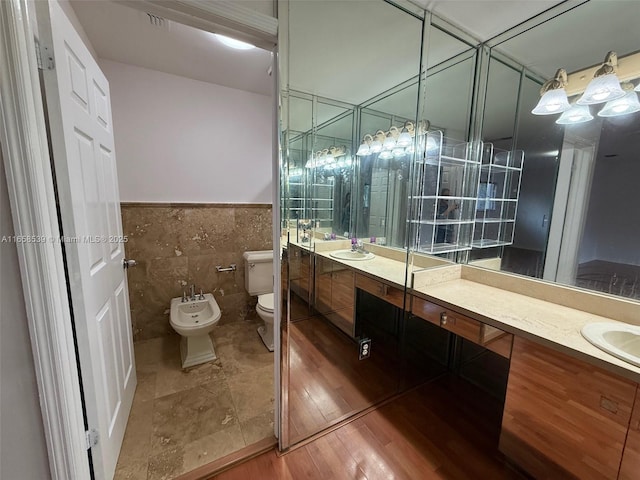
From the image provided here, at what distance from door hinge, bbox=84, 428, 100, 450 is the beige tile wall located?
1476mm

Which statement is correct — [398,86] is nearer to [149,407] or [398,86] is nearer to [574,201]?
[574,201]

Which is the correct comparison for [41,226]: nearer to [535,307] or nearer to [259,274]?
[259,274]

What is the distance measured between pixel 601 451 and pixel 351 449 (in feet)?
3.48

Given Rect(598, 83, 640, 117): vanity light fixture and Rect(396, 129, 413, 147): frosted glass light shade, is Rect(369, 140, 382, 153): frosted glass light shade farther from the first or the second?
Rect(598, 83, 640, 117): vanity light fixture

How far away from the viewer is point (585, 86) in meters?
1.42

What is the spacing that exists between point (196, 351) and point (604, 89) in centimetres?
306

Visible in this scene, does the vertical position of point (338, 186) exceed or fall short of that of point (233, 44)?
it falls short

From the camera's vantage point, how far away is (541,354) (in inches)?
43.7

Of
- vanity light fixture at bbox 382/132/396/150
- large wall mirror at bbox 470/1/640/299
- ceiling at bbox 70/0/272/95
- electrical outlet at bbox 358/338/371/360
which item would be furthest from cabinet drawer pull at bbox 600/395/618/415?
ceiling at bbox 70/0/272/95

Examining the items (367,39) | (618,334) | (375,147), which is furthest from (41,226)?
(618,334)

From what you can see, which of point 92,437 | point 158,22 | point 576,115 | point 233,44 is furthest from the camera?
point 233,44

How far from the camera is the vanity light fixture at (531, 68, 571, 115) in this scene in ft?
4.68

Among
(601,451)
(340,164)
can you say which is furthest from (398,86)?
(601,451)

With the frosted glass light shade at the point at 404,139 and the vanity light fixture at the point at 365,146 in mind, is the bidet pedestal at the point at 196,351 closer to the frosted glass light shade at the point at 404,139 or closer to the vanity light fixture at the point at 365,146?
the vanity light fixture at the point at 365,146
